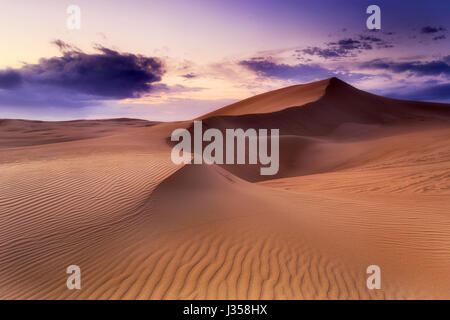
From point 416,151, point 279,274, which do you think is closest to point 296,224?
point 279,274

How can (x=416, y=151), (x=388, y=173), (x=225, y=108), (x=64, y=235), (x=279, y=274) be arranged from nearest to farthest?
(x=279, y=274) → (x=64, y=235) → (x=388, y=173) → (x=416, y=151) → (x=225, y=108)

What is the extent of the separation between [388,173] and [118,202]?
9915 millimetres

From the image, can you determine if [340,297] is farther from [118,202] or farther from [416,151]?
[416,151]

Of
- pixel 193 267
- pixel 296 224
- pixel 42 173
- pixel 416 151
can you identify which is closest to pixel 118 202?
pixel 193 267

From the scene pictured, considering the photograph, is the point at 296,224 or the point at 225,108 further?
the point at 225,108

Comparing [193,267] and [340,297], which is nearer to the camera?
[340,297]

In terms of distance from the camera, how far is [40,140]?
89.7ft

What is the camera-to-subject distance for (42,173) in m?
8.11

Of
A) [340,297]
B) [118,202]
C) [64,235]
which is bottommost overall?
[340,297]

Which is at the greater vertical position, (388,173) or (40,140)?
(40,140)

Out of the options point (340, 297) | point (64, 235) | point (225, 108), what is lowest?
point (340, 297)

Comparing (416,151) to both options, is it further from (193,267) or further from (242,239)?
(193,267)

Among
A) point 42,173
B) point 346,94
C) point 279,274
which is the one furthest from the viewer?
point 346,94

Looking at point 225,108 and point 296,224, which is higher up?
point 225,108
